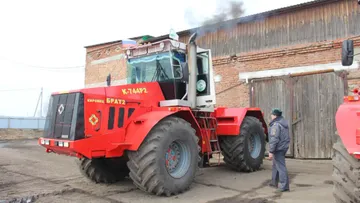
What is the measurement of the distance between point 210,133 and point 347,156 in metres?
3.90

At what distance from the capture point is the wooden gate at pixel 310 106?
37.1ft

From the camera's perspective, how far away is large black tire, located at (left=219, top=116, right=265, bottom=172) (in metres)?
8.47

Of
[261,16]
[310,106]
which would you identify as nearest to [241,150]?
[310,106]

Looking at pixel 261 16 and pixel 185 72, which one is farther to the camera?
pixel 261 16

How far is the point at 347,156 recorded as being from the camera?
4.41 m

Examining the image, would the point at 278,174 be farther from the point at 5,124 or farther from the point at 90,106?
the point at 5,124

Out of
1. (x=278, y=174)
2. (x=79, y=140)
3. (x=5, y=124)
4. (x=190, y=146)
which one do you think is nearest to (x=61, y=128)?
(x=79, y=140)

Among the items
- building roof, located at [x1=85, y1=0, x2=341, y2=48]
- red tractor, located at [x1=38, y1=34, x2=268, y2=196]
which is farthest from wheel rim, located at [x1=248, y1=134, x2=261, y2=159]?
building roof, located at [x1=85, y1=0, x2=341, y2=48]

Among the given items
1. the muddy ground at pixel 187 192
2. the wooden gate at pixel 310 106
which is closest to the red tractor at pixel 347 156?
the muddy ground at pixel 187 192

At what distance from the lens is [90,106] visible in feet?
19.9

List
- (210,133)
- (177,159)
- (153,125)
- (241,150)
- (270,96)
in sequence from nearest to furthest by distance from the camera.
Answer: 1. (153,125)
2. (177,159)
3. (210,133)
4. (241,150)
5. (270,96)

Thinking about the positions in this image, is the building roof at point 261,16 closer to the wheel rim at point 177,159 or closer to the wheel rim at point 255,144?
the wheel rim at point 255,144

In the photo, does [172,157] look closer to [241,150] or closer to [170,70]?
[170,70]

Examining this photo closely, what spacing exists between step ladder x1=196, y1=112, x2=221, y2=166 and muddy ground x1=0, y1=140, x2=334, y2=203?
693mm
